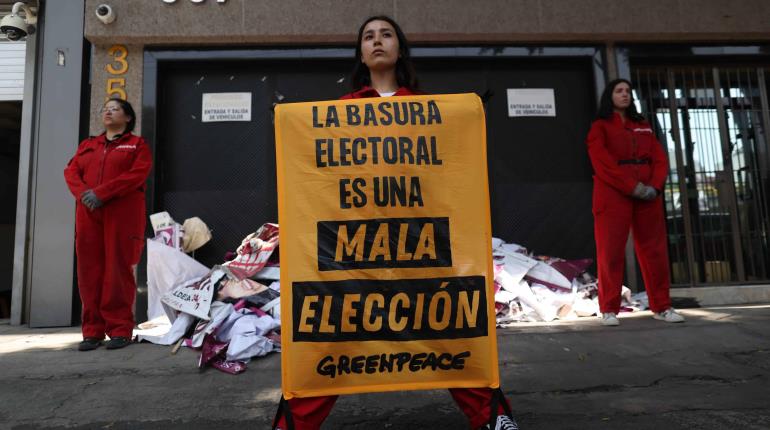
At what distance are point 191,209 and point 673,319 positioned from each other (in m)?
4.78

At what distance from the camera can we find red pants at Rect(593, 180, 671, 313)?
3.73 metres

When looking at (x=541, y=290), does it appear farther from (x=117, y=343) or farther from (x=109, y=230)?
(x=109, y=230)

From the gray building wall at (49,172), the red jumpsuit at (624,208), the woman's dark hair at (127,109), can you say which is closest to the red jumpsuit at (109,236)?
the woman's dark hair at (127,109)

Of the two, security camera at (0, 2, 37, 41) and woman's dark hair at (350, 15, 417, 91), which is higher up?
security camera at (0, 2, 37, 41)

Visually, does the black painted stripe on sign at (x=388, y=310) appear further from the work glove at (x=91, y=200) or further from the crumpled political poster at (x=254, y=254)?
the crumpled political poster at (x=254, y=254)

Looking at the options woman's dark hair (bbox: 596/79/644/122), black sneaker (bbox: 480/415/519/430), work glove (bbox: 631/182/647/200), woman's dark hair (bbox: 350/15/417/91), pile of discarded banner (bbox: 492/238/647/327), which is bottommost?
black sneaker (bbox: 480/415/519/430)

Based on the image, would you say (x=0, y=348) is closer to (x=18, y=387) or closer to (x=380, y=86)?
(x=18, y=387)

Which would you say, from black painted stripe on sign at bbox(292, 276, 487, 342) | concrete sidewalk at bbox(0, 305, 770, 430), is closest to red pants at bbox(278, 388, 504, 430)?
black painted stripe on sign at bbox(292, 276, 487, 342)

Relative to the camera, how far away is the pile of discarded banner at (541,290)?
4156 mm

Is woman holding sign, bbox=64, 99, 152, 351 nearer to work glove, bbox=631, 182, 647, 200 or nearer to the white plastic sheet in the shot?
the white plastic sheet

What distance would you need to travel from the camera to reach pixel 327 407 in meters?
1.68

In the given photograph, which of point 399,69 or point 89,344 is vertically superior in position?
point 399,69

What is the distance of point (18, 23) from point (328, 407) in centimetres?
556

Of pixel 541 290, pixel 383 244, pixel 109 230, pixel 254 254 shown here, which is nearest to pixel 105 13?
pixel 109 230
